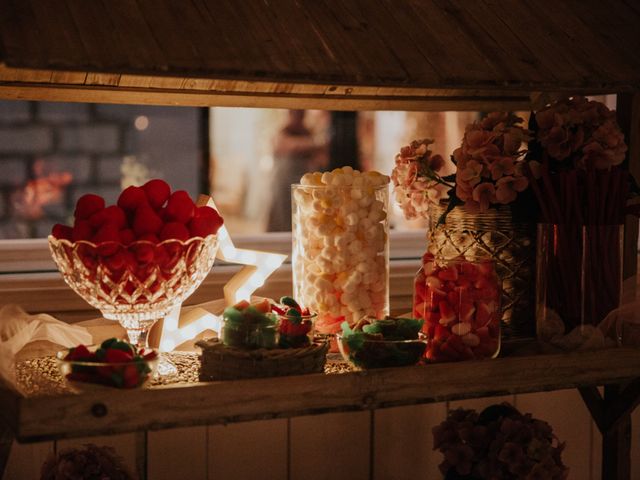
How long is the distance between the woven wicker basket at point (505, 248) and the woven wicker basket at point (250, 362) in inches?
15.3

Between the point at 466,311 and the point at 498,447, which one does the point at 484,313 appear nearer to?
the point at 466,311

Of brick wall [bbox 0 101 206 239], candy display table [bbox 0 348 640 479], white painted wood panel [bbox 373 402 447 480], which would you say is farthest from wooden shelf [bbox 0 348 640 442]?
brick wall [bbox 0 101 206 239]

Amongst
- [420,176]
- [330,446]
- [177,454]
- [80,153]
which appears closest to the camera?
[420,176]

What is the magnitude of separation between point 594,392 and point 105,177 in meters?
1.20

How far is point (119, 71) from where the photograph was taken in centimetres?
105

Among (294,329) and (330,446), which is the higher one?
(294,329)

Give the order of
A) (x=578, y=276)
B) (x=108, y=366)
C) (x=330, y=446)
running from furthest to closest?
1. (x=330, y=446)
2. (x=578, y=276)
3. (x=108, y=366)

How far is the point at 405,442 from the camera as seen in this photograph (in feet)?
6.27

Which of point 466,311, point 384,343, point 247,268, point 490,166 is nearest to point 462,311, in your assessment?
Result: point 466,311

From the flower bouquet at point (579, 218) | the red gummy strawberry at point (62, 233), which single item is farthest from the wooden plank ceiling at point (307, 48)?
the red gummy strawberry at point (62, 233)

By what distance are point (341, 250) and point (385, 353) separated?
23cm

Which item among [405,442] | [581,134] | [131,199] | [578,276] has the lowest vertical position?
[405,442]

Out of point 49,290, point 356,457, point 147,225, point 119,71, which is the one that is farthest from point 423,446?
point 119,71

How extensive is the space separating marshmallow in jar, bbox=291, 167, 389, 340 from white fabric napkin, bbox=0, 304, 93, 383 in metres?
0.37
